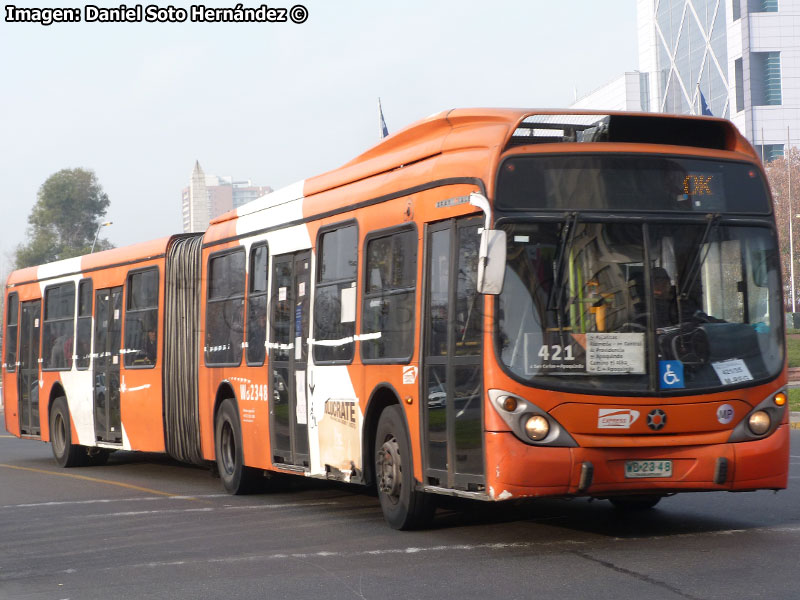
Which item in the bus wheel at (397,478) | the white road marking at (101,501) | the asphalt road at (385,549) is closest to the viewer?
the asphalt road at (385,549)

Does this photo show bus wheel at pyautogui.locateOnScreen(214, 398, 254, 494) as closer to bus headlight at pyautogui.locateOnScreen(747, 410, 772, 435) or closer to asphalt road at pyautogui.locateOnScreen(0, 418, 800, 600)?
asphalt road at pyautogui.locateOnScreen(0, 418, 800, 600)

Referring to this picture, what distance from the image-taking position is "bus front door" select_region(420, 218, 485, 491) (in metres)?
9.28

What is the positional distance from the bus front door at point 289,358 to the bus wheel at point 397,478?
183 cm

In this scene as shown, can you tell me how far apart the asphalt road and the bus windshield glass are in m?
2.40

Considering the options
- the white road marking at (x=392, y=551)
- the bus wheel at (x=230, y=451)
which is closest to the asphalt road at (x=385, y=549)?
the white road marking at (x=392, y=551)

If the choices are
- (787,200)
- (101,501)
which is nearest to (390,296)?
(101,501)

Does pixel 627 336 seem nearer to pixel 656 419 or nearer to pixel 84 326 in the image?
pixel 656 419

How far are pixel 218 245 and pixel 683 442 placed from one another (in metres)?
7.55

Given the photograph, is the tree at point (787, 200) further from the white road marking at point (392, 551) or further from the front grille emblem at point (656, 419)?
the front grille emblem at point (656, 419)

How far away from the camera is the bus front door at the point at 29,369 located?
21.4 metres

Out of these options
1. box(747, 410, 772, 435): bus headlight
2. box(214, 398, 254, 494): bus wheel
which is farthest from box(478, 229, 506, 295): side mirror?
box(214, 398, 254, 494): bus wheel

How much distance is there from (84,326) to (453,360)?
11.2m

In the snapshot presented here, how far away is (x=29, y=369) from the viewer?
21625 mm

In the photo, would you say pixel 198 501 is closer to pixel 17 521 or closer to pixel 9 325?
pixel 17 521
